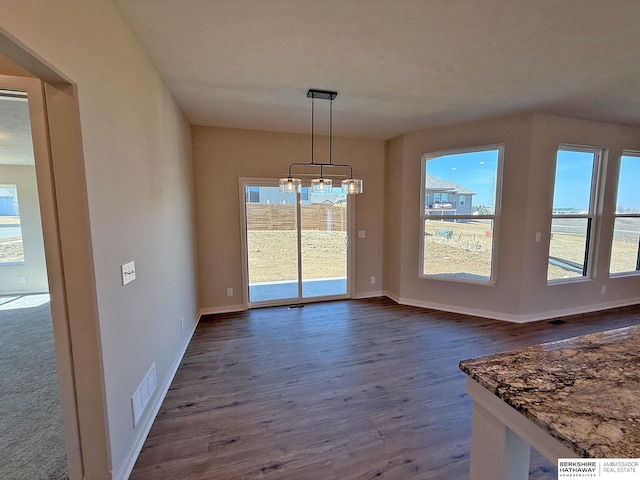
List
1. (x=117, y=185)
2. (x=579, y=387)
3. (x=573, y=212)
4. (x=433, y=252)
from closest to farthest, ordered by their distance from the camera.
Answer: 1. (x=579, y=387)
2. (x=117, y=185)
3. (x=573, y=212)
4. (x=433, y=252)

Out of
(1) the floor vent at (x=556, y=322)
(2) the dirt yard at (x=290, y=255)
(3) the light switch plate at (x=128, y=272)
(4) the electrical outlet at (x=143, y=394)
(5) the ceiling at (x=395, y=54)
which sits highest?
(5) the ceiling at (x=395, y=54)

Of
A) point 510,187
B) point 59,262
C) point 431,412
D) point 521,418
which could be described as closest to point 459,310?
point 510,187

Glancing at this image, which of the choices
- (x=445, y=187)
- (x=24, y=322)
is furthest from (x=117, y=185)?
(x=445, y=187)

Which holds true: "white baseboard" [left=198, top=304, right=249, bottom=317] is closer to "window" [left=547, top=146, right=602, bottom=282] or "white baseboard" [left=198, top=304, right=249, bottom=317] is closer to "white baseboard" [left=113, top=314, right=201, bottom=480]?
"white baseboard" [left=113, top=314, right=201, bottom=480]

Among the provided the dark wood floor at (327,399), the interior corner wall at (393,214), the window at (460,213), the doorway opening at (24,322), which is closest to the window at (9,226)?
the doorway opening at (24,322)

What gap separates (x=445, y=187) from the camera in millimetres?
4078

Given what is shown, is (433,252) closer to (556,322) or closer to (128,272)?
(556,322)

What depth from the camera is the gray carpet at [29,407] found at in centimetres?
162

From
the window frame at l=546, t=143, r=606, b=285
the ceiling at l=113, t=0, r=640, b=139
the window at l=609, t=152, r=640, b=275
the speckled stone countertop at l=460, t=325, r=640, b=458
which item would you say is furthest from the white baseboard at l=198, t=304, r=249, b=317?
the window at l=609, t=152, r=640, b=275

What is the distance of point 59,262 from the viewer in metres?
1.29

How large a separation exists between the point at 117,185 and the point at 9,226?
5.54m

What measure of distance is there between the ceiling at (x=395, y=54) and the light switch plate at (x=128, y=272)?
4.84 ft

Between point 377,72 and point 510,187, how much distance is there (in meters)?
2.49

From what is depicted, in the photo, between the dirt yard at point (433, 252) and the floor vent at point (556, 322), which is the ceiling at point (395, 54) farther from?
the floor vent at point (556, 322)
